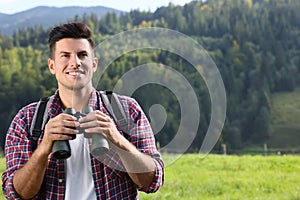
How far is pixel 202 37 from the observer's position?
112750 millimetres

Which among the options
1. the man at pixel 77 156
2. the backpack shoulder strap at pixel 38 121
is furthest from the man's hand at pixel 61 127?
the backpack shoulder strap at pixel 38 121

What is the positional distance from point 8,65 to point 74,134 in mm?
79267

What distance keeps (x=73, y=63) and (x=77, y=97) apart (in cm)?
18

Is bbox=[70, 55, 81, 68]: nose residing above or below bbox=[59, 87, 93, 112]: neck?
above

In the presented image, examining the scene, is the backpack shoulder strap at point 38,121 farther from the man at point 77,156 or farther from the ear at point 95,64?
the ear at point 95,64

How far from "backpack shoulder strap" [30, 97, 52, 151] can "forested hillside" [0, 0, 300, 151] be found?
54.9m

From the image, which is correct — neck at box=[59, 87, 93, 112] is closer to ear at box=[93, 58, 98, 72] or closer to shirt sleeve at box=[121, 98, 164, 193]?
ear at box=[93, 58, 98, 72]

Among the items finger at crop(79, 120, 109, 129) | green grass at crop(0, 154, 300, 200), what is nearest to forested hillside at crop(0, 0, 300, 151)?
green grass at crop(0, 154, 300, 200)

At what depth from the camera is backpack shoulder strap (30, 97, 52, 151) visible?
254 cm

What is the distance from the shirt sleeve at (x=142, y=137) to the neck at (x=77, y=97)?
0.68ft

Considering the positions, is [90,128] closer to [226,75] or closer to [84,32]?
[84,32]

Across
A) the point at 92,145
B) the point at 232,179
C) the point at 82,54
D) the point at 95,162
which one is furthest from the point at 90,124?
the point at 232,179

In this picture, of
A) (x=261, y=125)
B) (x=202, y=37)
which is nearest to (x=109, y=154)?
(x=261, y=125)

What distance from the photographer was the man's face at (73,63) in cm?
257
